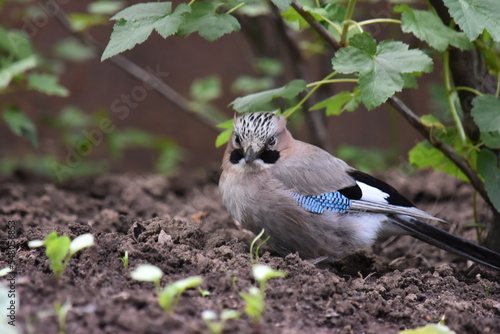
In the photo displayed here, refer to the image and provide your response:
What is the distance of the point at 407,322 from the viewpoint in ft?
9.70

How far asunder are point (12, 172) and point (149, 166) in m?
2.98

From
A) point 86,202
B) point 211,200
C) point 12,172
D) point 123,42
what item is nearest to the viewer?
point 123,42

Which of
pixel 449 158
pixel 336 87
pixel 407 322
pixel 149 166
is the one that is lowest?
pixel 149 166

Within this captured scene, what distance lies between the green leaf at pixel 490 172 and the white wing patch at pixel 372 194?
1.90 ft

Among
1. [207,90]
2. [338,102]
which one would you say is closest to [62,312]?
[338,102]

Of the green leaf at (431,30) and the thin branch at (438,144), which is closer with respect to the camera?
the green leaf at (431,30)

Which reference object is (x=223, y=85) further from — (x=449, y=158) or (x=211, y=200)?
(x=449, y=158)

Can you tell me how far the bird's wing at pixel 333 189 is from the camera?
4.03 metres

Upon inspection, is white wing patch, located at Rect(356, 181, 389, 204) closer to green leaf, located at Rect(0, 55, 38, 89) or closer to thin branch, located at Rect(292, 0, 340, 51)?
Result: thin branch, located at Rect(292, 0, 340, 51)

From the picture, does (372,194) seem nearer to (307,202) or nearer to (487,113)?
(307,202)

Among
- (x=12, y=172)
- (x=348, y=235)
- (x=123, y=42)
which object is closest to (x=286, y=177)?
(x=348, y=235)

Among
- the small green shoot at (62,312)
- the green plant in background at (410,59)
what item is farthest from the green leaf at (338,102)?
the small green shoot at (62,312)

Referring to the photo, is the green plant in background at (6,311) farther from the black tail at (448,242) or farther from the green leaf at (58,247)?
the black tail at (448,242)

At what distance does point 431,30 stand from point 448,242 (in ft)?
4.14
